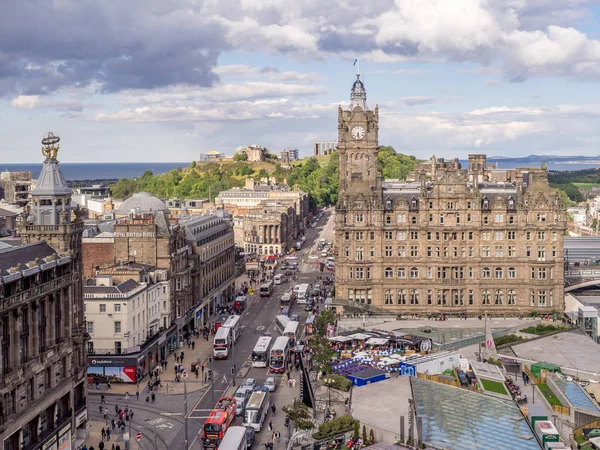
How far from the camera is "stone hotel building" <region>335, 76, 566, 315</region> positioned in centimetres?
11494

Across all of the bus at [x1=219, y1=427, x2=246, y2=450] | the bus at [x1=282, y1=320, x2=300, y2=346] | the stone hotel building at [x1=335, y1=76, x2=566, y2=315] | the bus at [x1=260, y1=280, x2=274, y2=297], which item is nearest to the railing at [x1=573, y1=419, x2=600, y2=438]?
the bus at [x1=219, y1=427, x2=246, y2=450]

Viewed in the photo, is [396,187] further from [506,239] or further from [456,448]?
[456,448]

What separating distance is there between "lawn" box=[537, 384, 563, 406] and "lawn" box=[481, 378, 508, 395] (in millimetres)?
3909

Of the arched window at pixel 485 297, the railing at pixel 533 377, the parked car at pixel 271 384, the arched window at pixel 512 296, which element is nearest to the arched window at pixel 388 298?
the arched window at pixel 485 297

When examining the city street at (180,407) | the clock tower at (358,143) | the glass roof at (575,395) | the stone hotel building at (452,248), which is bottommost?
the city street at (180,407)

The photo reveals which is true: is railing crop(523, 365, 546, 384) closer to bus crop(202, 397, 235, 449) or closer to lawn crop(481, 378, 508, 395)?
lawn crop(481, 378, 508, 395)

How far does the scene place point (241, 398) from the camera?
7994 centimetres

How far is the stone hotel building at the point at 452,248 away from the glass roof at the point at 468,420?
40318 mm

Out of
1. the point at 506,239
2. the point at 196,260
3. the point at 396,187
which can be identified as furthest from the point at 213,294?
the point at 506,239

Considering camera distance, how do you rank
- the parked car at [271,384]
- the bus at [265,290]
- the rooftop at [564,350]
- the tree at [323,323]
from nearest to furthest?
the parked car at [271,384] < the rooftop at [564,350] < the tree at [323,323] < the bus at [265,290]

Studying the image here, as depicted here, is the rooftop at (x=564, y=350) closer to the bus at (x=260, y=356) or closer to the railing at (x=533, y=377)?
the railing at (x=533, y=377)

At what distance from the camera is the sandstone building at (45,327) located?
59500mm

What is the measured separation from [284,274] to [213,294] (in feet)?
132

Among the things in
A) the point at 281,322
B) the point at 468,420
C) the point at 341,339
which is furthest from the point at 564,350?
the point at 281,322
